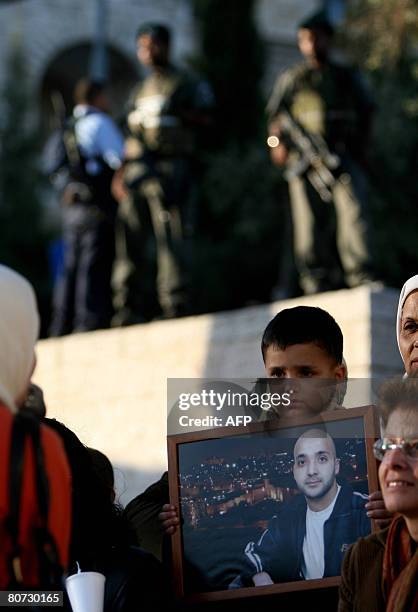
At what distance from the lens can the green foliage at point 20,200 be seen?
22812mm

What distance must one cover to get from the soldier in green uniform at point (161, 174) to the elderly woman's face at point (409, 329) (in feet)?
17.3

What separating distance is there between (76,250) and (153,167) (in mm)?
871

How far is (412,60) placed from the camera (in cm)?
1786

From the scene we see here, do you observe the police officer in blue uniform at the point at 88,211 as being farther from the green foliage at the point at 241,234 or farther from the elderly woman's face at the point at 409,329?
the green foliage at the point at 241,234

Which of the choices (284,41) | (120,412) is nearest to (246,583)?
(120,412)

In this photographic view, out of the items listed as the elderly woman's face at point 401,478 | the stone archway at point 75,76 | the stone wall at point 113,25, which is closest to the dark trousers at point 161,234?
the elderly woman's face at point 401,478

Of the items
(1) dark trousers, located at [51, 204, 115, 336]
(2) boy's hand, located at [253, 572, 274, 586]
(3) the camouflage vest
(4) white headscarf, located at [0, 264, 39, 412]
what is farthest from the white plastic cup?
(1) dark trousers, located at [51, 204, 115, 336]

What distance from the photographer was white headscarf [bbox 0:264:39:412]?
7.42 feet

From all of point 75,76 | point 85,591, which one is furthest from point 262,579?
point 75,76

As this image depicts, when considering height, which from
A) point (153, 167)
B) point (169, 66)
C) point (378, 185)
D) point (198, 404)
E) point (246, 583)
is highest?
point (378, 185)

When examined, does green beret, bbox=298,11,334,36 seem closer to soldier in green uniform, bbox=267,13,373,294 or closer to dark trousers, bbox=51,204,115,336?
soldier in green uniform, bbox=267,13,373,294

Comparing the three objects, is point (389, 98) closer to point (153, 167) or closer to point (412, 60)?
point (412, 60)

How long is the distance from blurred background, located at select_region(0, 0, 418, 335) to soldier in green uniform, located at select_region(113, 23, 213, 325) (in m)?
4.61

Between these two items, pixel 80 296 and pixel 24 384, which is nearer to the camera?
pixel 24 384
